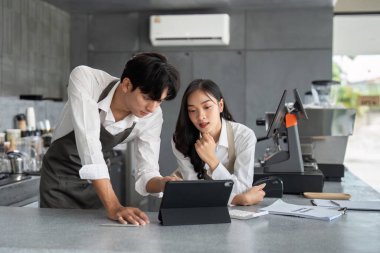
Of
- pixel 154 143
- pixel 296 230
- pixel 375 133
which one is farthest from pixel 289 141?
pixel 375 133

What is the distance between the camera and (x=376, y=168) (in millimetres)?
5434

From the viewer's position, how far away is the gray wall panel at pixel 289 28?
5.08 meters

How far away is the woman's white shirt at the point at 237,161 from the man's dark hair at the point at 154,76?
553 millimetres

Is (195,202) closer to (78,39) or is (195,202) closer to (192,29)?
(192,29)

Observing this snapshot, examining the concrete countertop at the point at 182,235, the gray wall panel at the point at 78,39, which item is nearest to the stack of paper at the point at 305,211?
the concrete countertop at the point at 182,235

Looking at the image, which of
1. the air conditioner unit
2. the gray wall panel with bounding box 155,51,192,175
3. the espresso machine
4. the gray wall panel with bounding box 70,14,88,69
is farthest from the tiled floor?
the gray wall panel with bounding box 70,14,88,69

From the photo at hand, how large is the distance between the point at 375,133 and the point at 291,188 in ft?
10.6

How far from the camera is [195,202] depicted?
1.64 metres

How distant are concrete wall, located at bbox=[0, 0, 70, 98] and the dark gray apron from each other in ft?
6.11

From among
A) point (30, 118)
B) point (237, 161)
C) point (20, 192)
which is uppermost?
point (30, 118)

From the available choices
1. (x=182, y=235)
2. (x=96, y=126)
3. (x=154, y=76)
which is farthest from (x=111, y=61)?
(x=182, y=235)

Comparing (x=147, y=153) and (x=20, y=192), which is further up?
(x=147, y=153)

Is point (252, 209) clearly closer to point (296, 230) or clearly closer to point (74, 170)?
point (296, 230)

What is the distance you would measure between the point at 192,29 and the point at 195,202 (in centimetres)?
367
